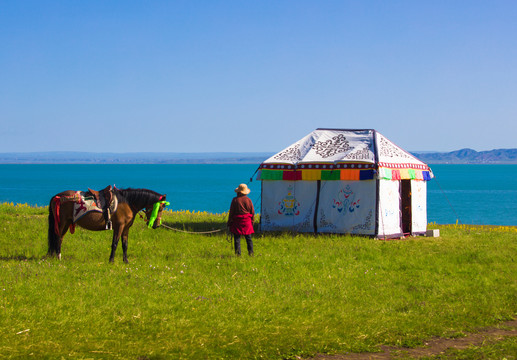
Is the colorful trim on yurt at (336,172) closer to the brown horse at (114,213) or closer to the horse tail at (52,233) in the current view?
the brown horse at (114,213)

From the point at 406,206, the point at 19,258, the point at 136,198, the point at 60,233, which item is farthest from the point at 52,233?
the point at 406,206

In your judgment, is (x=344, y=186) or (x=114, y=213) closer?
(x=114, y=213)

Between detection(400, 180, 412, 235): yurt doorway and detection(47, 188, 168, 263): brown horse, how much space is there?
10.4m

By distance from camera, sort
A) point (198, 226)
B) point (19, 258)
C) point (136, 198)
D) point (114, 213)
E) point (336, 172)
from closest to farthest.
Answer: point (114, 213)
point (136, 198)
point (19, 258)
point (336, 172)
point (198, 226)

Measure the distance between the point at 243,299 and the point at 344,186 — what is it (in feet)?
32.3

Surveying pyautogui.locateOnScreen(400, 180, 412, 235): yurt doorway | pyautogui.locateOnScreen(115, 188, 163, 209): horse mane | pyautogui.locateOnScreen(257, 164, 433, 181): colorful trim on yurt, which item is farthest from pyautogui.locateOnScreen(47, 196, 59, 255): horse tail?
pyautogui.locateOnScreen(400, 180, 412, 235): yurt doorway

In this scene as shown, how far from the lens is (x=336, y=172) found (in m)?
18.9

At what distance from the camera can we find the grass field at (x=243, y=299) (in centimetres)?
763

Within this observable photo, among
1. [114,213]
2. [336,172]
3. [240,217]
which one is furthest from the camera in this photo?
[336,172]

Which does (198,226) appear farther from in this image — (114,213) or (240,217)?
(114,213)

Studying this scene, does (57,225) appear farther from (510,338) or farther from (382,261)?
(510,338)

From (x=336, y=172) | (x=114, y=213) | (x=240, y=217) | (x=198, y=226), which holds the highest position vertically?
(x=336, y=172)

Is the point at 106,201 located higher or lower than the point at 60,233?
higher

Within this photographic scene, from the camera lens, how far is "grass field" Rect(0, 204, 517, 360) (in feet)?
25.0
